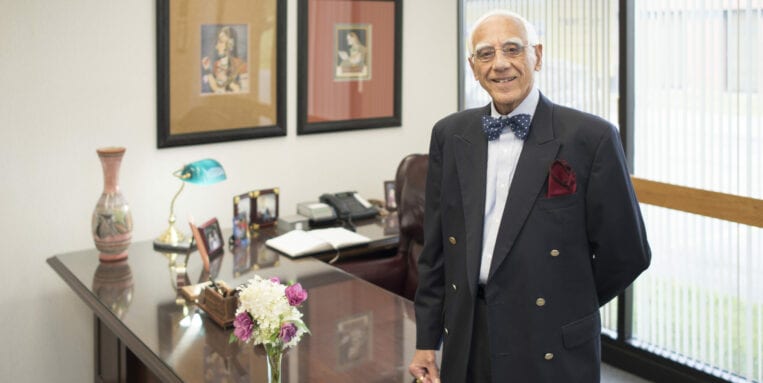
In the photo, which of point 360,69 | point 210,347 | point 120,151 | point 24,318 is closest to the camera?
point 210,347

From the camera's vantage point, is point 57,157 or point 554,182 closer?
point 554,182

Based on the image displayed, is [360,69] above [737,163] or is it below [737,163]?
above

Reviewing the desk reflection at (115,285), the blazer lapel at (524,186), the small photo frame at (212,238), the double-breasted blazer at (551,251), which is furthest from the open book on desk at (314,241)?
the blazer lapel at (524,186)

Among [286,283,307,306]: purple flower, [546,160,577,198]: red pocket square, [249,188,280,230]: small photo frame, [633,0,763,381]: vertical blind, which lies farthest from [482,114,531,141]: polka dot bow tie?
[249,188,280,230]: small photo frame

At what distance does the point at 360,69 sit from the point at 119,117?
1329 mm

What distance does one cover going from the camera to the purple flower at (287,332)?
2268 millimetres

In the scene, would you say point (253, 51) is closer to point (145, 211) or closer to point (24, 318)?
point (145, 211)

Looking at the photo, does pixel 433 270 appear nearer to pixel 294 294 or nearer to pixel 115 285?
pixel 294 294

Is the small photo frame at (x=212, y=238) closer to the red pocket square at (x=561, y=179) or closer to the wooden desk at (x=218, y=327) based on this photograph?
the wooden desk at (x=218, y=327)

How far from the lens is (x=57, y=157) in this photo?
4035 millimetres

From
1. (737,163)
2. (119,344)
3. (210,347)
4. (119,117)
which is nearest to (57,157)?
(119,117)

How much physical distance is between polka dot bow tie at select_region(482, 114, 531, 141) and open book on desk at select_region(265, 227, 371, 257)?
179 centimetres

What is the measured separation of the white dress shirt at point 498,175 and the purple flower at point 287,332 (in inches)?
18.4

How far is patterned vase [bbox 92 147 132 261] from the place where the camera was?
12.4ft
